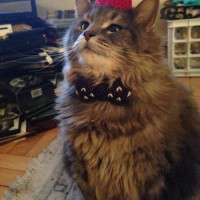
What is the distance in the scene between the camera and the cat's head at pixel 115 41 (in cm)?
62

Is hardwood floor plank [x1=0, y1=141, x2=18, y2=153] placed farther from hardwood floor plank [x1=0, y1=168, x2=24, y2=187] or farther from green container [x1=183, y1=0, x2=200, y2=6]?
green container [x1=183, y1=0, x2=200, y2=6]

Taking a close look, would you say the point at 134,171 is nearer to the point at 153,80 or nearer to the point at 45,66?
the point at 153,80

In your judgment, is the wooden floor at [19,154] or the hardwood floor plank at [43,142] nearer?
the wooden floor at [19,154]

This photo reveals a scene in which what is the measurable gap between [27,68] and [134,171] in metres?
0.86

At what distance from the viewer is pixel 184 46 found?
1.68 m

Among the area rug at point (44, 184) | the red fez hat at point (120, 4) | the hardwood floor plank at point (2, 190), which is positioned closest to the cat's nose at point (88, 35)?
the red fez hat at point (120, 4)

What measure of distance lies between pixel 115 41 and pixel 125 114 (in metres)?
0.18

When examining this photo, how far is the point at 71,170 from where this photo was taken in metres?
0.75

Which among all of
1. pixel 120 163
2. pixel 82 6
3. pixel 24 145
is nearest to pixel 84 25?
pixel 82 6

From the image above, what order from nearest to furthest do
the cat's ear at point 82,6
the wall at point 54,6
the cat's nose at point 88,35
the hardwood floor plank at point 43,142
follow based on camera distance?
the cat's nose at point 88,35 < the cat's ear at point 82,6 < the hardwood floor plank at point 43,142 < the wall at point 54,6

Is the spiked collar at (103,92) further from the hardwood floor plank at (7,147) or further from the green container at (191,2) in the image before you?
the green container at (191,2)

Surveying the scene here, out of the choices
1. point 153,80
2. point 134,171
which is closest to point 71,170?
point 134,171

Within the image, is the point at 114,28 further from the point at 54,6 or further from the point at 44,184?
the point at 54,6

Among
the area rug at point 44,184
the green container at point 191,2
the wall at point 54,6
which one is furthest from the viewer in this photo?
the wall at point 54,6
